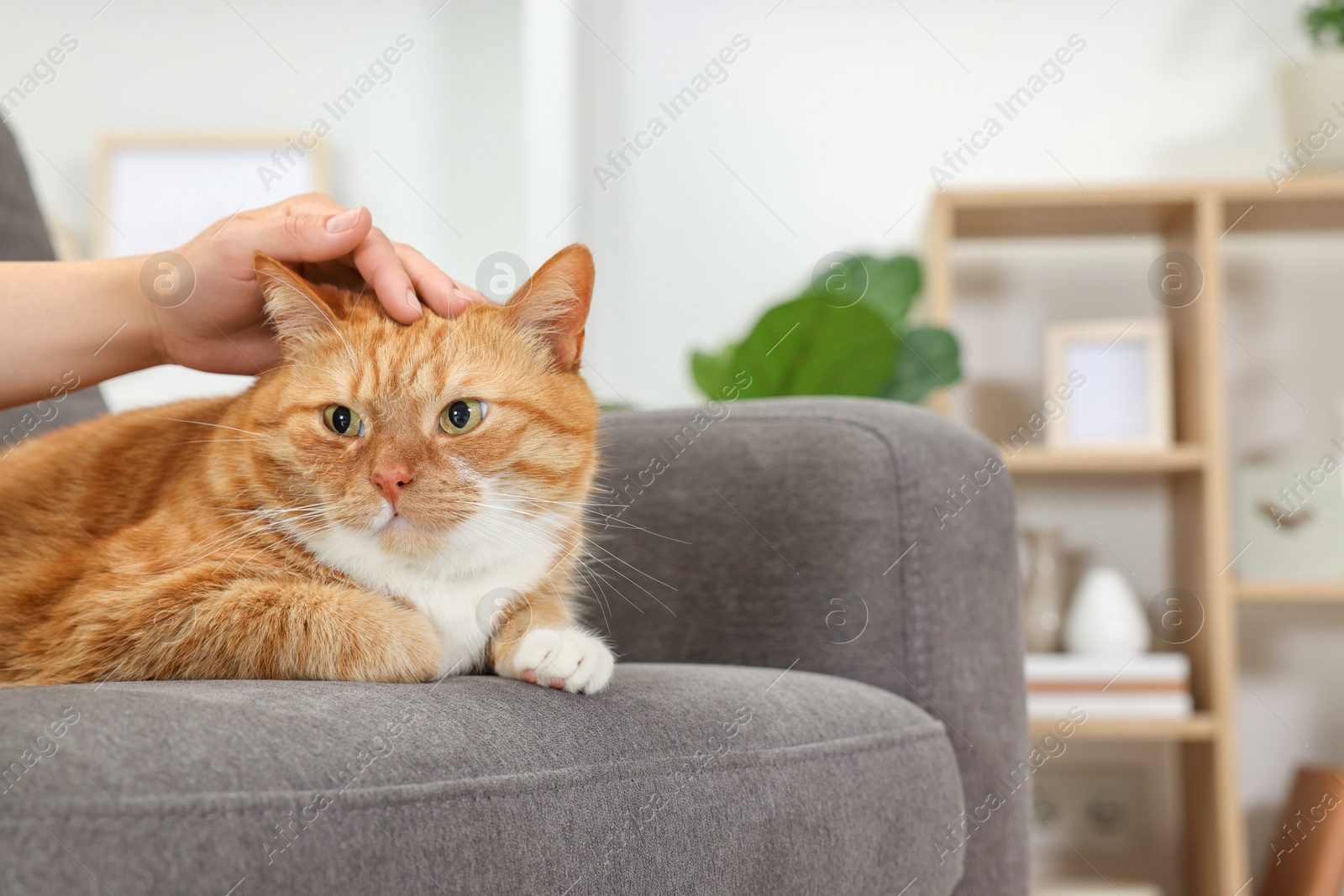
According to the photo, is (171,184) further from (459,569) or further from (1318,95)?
(1318,95)

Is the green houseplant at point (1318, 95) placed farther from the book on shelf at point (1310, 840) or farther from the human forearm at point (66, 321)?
the human forearm at point (66, 321)

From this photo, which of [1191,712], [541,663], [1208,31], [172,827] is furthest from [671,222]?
[172,827]

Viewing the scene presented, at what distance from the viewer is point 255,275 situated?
2.93 feet

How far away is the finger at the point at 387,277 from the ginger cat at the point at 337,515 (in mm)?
19

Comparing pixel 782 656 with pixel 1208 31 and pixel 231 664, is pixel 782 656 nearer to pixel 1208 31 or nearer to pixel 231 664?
pixel 231 664

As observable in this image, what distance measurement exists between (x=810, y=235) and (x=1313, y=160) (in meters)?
1.19

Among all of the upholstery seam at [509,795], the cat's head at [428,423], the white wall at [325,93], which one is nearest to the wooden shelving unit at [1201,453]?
the white wall at [325,93]

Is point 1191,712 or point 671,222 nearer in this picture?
point 1191,712

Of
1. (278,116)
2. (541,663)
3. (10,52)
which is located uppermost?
(10,52)

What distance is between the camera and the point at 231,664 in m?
0.70

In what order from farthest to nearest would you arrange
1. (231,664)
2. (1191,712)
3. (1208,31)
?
1. (1208,31)
2. (1191,712)
3. (231,664)

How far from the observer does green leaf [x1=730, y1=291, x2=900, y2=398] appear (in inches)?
78.5

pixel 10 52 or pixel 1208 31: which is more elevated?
pixel 10 52

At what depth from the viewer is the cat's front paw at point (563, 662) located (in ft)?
2.40
